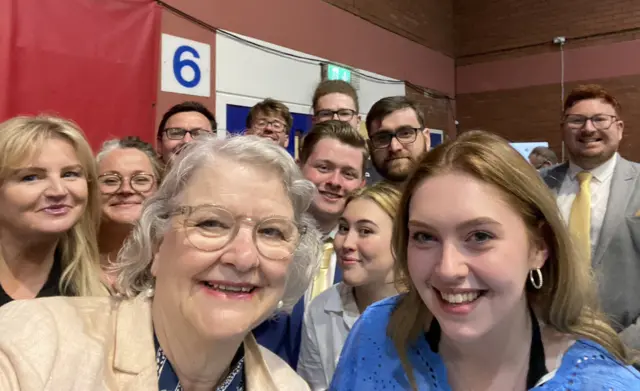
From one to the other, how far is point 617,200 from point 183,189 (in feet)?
8.41

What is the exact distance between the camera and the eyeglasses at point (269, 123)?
3.46 m

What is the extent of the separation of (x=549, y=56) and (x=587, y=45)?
507 mm

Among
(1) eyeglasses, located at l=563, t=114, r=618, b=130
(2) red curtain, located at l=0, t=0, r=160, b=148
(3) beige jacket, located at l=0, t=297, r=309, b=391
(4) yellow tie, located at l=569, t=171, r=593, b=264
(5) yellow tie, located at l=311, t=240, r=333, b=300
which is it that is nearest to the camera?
(3) beige jacket, located at l=0, t=297, r=309, b=391

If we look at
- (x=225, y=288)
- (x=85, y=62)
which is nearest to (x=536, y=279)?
(x=225, y=288)

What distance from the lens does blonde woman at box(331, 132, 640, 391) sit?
1296 mm

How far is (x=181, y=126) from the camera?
312 centimetres

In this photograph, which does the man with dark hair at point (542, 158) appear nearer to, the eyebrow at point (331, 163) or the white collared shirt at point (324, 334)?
the eyebrow at point (331, 163)

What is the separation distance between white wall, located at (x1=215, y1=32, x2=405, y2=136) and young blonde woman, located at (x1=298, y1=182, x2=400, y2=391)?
3.12 meters

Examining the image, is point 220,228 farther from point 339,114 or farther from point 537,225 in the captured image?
point 339,114

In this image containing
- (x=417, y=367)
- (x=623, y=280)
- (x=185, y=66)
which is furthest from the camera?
(x=185, y=66)

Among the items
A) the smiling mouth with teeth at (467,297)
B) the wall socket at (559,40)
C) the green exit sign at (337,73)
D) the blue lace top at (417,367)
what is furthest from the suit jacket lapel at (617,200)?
the wall socket at (559,40)

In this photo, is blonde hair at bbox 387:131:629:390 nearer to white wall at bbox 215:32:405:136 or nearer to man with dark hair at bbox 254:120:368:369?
man with dark hair at bbox 254:120:368:369

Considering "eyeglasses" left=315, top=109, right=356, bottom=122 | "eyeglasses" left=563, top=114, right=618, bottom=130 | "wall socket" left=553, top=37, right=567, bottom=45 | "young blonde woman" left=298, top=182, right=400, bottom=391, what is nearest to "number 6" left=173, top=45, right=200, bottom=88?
"eyeglasses" left=315, top=109, right=356, bottom=122

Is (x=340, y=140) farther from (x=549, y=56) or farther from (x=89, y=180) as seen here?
(x=549, y=56)
